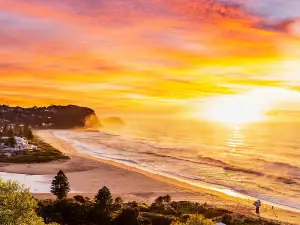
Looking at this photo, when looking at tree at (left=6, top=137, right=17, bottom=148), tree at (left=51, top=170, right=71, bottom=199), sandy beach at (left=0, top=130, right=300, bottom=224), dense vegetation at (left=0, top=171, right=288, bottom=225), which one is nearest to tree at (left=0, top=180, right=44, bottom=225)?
dense vegetation at (left=0, top=171, right=288, bottom=225)

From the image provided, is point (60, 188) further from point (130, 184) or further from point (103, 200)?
point (130, 184)

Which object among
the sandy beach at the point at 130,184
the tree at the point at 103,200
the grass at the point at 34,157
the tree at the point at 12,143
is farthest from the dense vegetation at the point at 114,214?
the tree at the point at 12,143

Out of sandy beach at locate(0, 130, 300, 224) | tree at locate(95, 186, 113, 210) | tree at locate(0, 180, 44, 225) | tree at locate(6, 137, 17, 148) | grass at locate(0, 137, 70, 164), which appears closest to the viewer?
tree at locate(0, 180, 44, 225)

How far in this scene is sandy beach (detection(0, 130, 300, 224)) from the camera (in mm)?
56525

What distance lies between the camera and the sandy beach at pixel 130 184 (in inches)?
2225

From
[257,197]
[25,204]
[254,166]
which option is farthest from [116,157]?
[25,204]

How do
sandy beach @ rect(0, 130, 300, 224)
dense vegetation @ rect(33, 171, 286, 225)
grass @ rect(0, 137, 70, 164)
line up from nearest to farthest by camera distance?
dense vegetation @ rect(33, 171, 286, 225), sandy beach @ rect(0, 130, 300, 224), grass @ rect(0, 137, 70, 164)

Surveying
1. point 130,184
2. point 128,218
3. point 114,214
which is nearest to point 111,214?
point 114,214

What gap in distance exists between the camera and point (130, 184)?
235 feet

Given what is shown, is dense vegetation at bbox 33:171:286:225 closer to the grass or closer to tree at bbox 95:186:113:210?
tree at bbox 95:186:113:210

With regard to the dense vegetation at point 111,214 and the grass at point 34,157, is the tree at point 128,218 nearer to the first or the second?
the dense vegetation at point 111,214

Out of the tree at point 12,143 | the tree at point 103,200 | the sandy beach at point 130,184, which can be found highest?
the tree at point 12,143

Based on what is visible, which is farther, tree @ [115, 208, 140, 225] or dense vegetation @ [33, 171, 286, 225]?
dense vegetation @ [33, 171, 286, 225]

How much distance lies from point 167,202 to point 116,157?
56.5 meters
